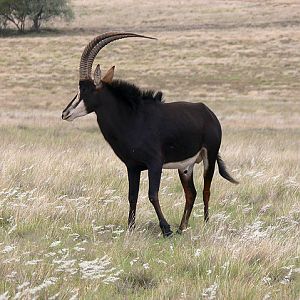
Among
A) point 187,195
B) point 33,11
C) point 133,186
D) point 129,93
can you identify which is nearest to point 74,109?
point 129,93

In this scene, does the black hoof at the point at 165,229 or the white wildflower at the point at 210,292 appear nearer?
the white wildflower at the point at 210,292

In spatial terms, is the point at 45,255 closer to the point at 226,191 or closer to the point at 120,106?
the point at 120,106

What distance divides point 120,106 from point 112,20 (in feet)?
304

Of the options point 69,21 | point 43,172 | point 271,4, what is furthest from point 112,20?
point 43,172

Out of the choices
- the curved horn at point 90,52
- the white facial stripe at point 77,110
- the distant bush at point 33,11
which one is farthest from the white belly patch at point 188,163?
the distant bush at point 33,11

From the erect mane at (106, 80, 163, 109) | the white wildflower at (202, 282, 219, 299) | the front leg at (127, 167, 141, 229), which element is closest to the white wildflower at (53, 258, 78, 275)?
the white wildflower at (202, 282, 219, 299)

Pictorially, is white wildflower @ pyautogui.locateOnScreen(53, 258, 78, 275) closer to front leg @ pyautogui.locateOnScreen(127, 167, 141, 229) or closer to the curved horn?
front leg @ pyautogui.locateOnScreen(127, 167, 141, 229)

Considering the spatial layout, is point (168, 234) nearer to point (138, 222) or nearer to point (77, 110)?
point (138, 222)

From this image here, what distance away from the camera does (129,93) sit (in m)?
7.45

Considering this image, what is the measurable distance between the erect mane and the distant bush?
80773 mm

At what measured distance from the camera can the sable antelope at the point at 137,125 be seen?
23.3 ft

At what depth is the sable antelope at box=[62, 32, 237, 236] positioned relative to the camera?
711 cm

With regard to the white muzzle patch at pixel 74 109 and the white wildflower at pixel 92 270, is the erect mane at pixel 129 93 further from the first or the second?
the white wildflower at pixel 92 270

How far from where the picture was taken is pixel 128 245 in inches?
240
